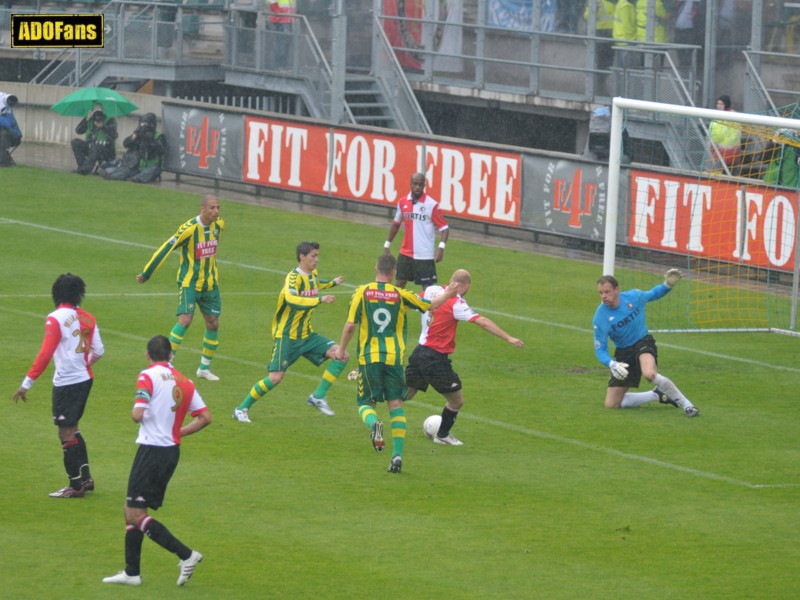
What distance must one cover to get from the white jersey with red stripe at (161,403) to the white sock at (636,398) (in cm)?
733

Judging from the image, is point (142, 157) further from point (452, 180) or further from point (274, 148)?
point (452, 180)

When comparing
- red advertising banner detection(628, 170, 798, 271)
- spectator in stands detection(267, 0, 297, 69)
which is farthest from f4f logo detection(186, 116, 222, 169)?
red advertising banner detection(628, 170, 798, 271)

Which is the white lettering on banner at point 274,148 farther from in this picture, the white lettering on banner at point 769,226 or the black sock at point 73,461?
the black sock at point 73,461

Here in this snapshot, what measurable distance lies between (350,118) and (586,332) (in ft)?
51.7

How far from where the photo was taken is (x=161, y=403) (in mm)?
10766

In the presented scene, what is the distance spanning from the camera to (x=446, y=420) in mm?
15062

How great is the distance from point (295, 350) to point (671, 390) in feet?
13.7

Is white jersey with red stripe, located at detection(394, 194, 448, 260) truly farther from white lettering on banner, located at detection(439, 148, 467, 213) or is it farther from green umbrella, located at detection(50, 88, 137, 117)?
green umbrella, located at detection(50, 88, 137, 117)

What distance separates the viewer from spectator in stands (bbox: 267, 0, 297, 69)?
37906 millimetres

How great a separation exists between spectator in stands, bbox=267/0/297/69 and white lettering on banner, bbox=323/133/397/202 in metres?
7.04

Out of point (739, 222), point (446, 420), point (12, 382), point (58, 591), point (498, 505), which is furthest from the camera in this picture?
point (739, 222)

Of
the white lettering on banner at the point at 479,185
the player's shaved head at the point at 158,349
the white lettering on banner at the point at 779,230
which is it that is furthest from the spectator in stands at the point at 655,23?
the player's shaved head at the point at 158,349

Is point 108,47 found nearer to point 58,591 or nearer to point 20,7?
point 20,7

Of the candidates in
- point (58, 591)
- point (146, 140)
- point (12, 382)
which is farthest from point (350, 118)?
point (58, 591)
